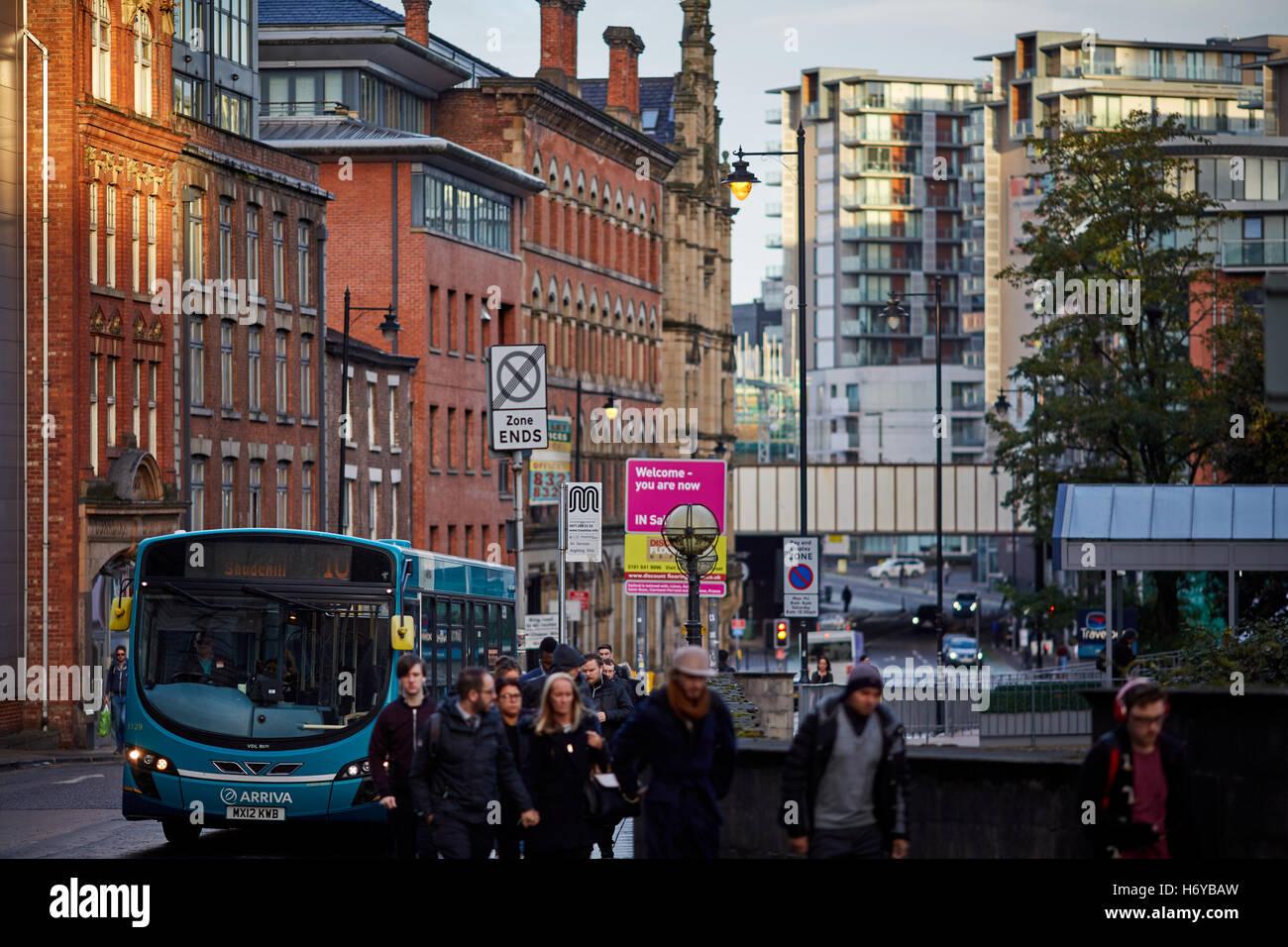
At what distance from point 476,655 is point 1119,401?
26.6 m

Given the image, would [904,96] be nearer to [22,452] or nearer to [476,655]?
[22,452]

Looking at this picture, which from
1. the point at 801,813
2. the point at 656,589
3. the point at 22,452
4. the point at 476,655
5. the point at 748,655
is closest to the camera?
the point at 801,813

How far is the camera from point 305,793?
20484 mm

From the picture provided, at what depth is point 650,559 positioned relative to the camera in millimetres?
30203

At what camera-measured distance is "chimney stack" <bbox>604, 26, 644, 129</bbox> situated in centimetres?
9375

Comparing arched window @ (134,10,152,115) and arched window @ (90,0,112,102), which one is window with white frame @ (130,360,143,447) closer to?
arched window @ (134,10,152,115)

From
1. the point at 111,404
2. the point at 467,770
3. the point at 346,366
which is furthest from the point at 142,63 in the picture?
the point at 467,770

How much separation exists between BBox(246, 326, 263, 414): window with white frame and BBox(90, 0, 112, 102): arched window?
9.33 meters

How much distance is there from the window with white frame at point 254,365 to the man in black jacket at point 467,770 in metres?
39.1

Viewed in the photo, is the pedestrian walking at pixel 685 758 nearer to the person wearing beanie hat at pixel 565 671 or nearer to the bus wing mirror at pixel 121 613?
the person wearing beanie hat at pixel 565 671


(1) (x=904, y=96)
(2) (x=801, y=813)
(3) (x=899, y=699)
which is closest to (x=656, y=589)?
(3) (x=899, y=699)

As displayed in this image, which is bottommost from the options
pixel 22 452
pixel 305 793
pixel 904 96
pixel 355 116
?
pixel 305 793

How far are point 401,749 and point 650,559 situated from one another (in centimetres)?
1408

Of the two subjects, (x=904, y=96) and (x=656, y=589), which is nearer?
(x=656, y=589)
